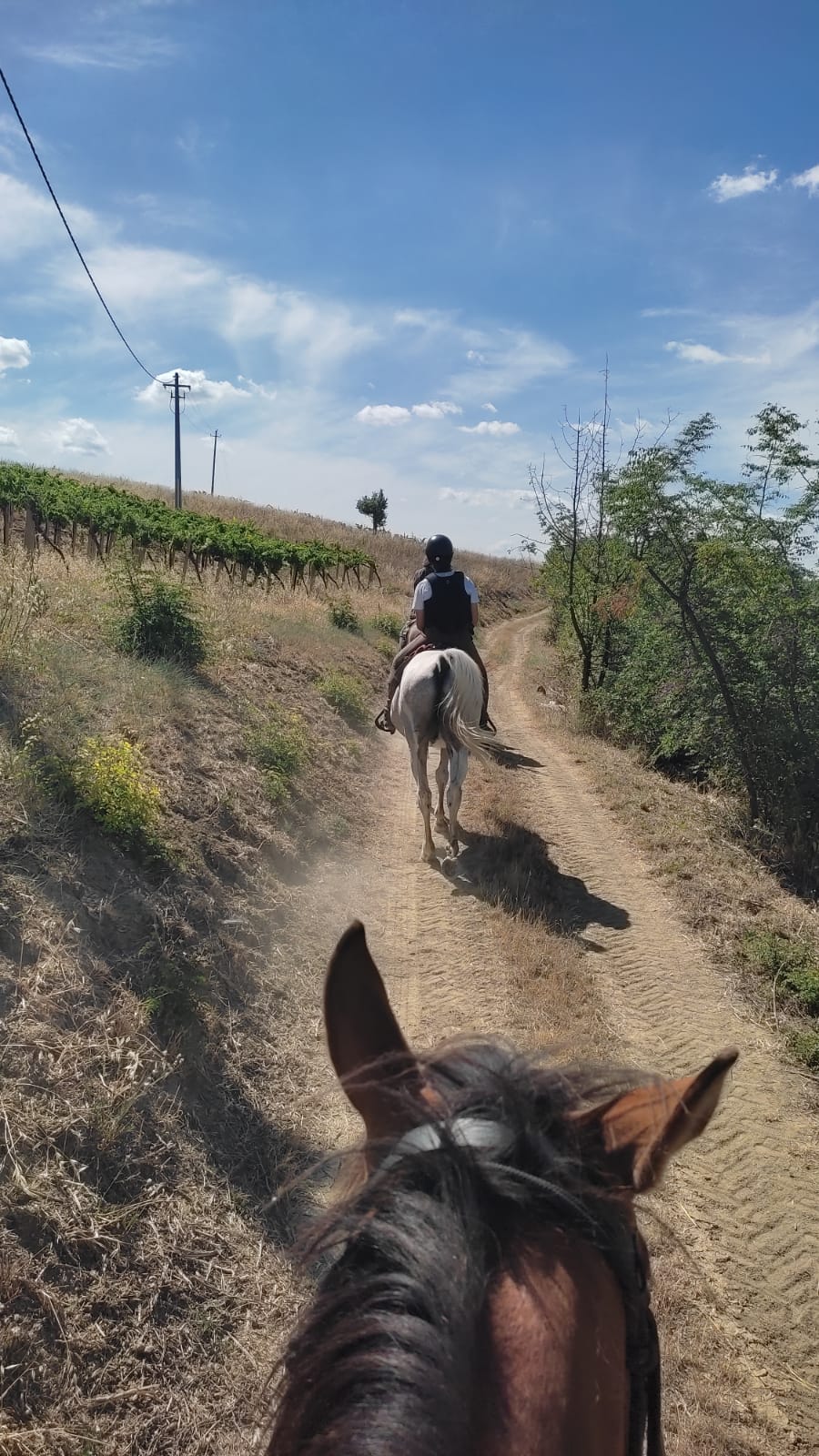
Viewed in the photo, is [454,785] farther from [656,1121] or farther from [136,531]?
[136,531]

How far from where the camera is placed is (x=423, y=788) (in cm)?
Answer: 782

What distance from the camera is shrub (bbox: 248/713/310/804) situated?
7.60 metres

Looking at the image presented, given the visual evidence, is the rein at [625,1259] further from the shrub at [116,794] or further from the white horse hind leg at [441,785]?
the white horse hind leg at [441,785]

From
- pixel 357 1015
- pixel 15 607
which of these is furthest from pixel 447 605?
pixel 357 1015

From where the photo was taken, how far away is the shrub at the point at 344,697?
11.9 m

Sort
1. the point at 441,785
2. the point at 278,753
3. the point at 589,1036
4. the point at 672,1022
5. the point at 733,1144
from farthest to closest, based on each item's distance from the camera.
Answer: the point at 441,785 < the point at 278,753 < the point at 672,1022 < the point at 589,1036 < the point at 733,1144

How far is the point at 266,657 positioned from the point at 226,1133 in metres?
8.34

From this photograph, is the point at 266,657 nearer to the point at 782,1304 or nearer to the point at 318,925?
the point at 318,925

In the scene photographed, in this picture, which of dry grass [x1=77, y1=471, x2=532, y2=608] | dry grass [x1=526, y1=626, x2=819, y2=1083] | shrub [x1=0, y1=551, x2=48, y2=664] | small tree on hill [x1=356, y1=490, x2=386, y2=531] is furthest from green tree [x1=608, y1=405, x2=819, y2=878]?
small tree on hill [x1=356, y1=490, x2=386, y2=531]

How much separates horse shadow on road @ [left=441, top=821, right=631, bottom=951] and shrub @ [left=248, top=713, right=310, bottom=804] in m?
1.69

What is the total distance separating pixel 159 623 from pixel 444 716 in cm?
335

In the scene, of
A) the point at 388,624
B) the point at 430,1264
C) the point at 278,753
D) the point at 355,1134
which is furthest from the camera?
the point at 388,624

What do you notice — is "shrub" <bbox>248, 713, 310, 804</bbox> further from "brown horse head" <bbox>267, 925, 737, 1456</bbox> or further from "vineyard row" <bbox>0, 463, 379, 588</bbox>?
"vineyard row" <bbox>0, 463, 379, 588</bbox>

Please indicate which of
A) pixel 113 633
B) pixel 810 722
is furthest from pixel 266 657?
pixel 810 722
